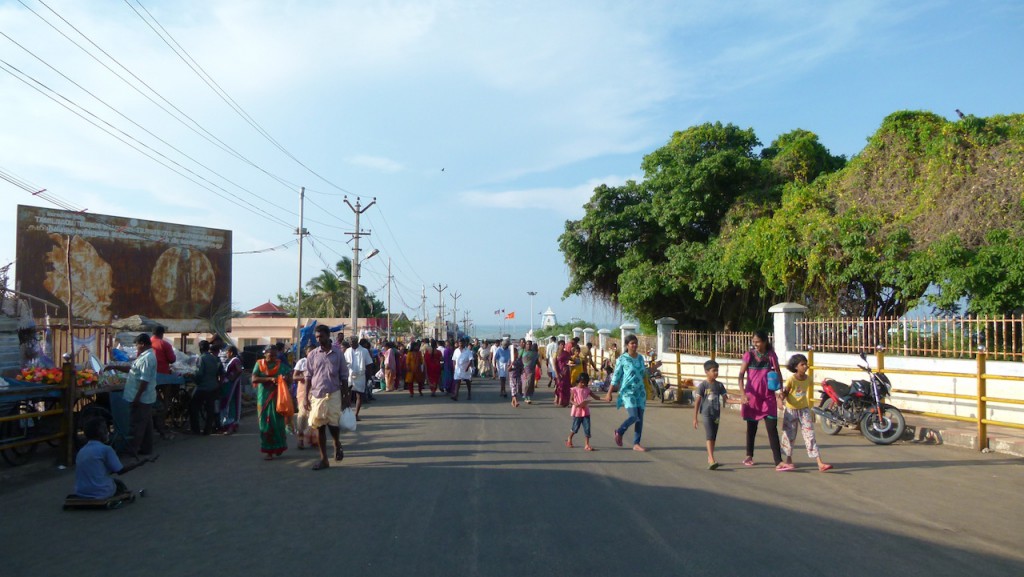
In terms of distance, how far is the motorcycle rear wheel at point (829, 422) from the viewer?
11945mm

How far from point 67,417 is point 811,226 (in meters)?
16.6

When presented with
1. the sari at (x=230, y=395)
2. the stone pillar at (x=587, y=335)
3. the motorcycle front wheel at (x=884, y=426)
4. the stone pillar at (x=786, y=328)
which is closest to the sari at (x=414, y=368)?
the sari at (x=230, y=395)

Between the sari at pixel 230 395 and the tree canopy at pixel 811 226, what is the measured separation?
1366 cm

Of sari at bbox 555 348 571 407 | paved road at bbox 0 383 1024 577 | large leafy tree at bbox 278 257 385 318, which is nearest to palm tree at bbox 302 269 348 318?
large leafy tree at bbox 278 257 385 318

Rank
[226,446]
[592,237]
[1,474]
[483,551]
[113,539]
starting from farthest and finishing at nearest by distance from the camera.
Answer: [592,237]
[226,446]
[1,474]
[113,539]
[483,551]

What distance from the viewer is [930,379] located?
13.4 m

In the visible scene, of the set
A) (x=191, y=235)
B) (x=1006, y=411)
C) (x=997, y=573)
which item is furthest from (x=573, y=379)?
(x=191, y=235)

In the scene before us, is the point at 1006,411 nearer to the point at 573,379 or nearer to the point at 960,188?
the point at 960,188

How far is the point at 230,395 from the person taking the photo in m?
13.1

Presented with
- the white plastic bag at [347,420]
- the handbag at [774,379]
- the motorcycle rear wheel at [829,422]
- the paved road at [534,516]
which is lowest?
the paved road at [534,516]

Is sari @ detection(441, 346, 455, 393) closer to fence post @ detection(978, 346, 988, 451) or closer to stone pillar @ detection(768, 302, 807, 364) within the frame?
stone pillar @ detection(768, 302, 807, 364)

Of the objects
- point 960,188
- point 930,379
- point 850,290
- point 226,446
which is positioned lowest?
point 226,446

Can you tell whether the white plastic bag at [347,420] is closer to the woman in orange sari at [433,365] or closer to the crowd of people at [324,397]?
the crowd of people at [324,397]

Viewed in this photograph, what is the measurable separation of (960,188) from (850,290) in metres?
4.17
